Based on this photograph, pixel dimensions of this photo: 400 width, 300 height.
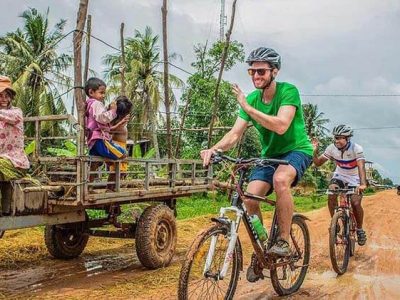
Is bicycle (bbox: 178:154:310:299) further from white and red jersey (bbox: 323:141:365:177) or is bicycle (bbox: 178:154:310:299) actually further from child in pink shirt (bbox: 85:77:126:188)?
white and red jersey (bbox: 323:141:365:177)

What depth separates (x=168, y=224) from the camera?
746cm

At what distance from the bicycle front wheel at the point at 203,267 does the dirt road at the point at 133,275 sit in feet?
3.57

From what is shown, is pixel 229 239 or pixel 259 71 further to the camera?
pixel 259 71

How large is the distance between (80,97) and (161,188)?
2.34 metres

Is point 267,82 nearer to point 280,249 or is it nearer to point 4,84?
point 280,249

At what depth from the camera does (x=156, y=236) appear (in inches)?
280

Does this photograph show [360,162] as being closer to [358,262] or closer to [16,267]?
[358,262]

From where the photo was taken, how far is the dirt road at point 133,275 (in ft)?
18.5

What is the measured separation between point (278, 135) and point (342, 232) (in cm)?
274

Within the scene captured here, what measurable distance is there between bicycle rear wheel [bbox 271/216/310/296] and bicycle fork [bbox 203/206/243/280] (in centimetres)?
86

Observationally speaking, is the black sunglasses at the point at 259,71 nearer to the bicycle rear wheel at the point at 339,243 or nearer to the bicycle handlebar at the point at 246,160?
the bicycle handlebar at the point at 246,160

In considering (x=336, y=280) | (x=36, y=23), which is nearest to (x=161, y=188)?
(x=336, y=280)

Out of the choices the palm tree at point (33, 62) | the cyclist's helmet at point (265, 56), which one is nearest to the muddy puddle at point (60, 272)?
the cyclist's helmet at point (265, 56)

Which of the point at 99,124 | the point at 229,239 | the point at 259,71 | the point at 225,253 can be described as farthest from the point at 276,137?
the point at 99,124
